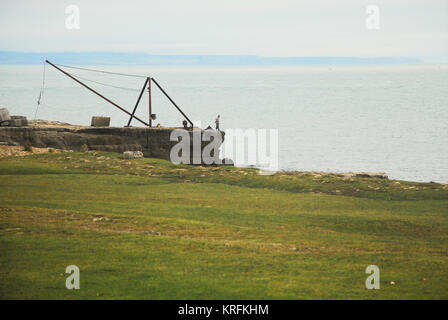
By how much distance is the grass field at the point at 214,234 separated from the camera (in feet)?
47.1

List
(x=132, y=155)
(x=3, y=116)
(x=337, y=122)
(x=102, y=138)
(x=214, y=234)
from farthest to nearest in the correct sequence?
(x=337, y=122) < (x=3, y=116) < (x=102, y=138) < (x=132, y=155) < (x=214, y=234)

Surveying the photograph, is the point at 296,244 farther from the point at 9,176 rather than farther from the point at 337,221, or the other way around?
the point at 9,176

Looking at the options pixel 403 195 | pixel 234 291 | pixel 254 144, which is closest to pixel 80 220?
pixel 234 291

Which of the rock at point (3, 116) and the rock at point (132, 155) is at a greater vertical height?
the rock at point (3, 116)

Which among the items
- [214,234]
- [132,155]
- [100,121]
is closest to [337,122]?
[100,121]

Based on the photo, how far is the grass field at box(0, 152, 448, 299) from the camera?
47.1 ft

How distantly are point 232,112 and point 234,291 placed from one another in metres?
127

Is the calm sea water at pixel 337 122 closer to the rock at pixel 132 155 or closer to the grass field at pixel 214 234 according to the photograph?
the rock at pixel 132 155

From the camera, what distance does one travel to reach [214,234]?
1997cm

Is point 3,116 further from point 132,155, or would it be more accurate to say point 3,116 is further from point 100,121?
point 132,155

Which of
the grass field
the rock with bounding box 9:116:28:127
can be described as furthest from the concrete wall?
the grass field

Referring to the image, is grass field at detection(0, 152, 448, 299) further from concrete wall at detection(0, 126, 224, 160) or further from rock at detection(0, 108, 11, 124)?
rock at detection(0, 108, 11, 124)

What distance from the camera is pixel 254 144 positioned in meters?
90.4

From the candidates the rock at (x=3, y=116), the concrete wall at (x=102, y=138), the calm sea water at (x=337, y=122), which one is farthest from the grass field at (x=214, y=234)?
the calm sea water at (x=337, y=122)
